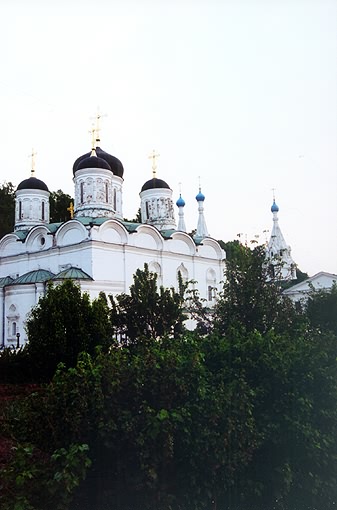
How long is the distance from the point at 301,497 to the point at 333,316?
28.7 ft

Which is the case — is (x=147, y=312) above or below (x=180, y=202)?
below

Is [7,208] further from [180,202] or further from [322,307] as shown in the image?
[322,307]

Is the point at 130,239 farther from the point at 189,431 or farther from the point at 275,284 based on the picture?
the point at 189,431

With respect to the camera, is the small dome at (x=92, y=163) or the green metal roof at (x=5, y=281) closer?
the green metal roof at (x=5, y=281)

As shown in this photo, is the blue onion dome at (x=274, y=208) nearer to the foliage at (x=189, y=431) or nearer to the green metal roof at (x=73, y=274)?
the green metal roof at (x=73, y=274)

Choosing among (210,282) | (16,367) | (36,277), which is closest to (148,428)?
(16,367)

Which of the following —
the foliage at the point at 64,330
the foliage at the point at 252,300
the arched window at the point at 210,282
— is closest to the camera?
the foliage at the point at 252,300

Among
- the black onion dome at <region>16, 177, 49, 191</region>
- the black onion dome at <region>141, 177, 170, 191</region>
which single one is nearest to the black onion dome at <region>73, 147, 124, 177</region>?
the black onion dome at <region>141, 177, 170, 191</region>

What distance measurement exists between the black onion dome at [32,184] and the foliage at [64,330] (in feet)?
45.1

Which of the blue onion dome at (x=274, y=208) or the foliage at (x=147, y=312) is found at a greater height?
the blue onion dome at (x=274, y=208)

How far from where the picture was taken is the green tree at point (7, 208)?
35.7m

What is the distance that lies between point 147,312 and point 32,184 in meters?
15.5

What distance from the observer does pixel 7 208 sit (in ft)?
121

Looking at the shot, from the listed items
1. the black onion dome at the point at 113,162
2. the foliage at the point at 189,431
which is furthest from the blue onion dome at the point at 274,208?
the foliage at the point at 189,431
